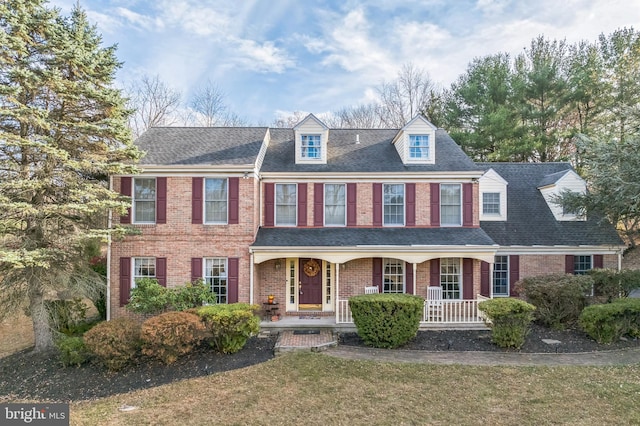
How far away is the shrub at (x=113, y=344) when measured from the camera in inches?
314

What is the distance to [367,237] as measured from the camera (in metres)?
11.8

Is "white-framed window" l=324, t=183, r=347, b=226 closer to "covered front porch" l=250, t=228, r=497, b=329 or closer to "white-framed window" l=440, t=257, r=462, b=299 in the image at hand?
"covered front porch" l=250, t=228, r=497, b=329

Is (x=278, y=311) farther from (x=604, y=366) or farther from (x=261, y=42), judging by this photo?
(x=261, y=42)

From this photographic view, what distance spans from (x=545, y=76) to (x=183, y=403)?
29.4 m

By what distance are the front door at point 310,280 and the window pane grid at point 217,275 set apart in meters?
2.94

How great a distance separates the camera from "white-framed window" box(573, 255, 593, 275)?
13211 millimetres

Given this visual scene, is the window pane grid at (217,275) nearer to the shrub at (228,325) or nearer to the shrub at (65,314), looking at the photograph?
the shrub at (228,325)

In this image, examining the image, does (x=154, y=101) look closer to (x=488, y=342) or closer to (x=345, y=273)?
(x=345, y=273)

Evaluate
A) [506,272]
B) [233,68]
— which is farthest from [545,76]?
[233,68]

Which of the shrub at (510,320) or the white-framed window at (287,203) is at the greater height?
the white-framed window at (287,203)

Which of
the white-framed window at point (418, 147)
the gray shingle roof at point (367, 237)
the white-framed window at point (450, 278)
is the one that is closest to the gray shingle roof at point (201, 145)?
the gray shingle roof at point (367, 237)

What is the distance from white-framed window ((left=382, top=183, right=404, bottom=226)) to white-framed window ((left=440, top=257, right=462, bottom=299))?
2.40 metres

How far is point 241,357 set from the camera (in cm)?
862

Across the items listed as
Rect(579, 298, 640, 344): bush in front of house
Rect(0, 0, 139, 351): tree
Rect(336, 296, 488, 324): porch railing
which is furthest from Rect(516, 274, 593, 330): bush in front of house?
Rect(0, 0, 139, 351): tree
